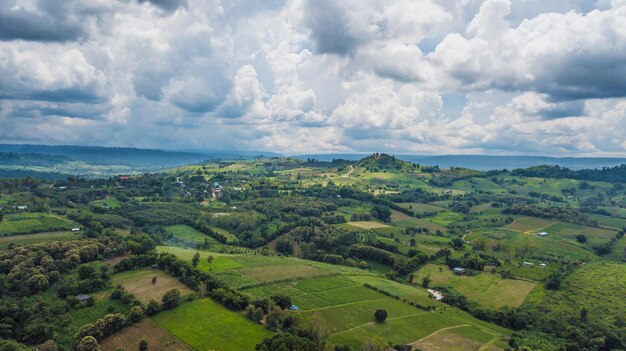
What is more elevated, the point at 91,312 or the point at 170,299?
the point at 170,299

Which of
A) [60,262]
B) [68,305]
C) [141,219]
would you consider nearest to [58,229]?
[141,219]

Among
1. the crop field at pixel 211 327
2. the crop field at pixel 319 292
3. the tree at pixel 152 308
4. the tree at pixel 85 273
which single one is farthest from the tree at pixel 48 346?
the crop field at pixel 319 292

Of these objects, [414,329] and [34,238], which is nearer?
[414,329]

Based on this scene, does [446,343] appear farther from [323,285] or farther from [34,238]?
[34,238]

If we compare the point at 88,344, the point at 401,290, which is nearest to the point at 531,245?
the point at 401,290

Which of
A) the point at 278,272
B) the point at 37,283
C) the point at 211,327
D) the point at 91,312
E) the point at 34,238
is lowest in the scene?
the point at 211,327

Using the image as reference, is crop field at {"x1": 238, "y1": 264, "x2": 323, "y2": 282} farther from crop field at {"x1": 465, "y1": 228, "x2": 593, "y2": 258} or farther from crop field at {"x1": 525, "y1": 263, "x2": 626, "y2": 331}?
crop field at {"x1": 465, "y1": 228, "x2": 593, "y2": 258}

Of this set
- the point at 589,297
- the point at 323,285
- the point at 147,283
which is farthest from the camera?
the point at 323,285

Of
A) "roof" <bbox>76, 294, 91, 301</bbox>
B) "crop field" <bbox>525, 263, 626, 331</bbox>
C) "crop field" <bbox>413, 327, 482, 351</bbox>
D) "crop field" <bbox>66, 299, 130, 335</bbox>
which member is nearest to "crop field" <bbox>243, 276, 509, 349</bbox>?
"crop field" <bbox>413, 327, 482, 351</bbox>

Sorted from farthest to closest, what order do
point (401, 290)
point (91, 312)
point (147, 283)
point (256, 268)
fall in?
1. point (256, 268)
2. point (401, 290)
3. point (147, 283)
4. point (91, 312)
